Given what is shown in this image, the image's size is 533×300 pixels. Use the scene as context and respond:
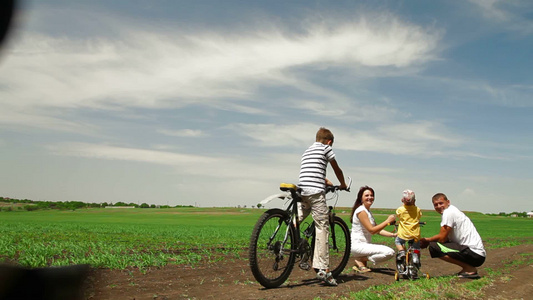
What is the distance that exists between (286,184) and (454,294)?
2825mm

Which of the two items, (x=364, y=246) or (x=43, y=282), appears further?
(x=364, y=246)

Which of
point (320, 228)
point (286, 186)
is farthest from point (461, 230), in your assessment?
point (286, 186)

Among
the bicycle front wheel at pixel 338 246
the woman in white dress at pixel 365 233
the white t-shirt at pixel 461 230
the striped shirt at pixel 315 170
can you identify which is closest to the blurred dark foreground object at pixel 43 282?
the striped shirt at pixel 315 170

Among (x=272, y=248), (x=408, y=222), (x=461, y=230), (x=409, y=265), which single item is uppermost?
(x=408, y=222)

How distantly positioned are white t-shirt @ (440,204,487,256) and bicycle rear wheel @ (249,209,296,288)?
3.04m

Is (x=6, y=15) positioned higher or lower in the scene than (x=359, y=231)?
higher

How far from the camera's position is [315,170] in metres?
7.14

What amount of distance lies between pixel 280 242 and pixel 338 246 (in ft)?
6.12

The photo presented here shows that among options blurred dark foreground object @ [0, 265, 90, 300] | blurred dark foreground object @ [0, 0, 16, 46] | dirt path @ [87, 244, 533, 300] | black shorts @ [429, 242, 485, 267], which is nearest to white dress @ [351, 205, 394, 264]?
dirt path @ [87, 244, 533, 300]

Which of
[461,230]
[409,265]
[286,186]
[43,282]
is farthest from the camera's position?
[461,230]

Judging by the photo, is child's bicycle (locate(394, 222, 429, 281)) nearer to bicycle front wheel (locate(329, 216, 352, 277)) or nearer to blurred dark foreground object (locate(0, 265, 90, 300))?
bicycle front wheel (locate(329, 216, 352, 277))

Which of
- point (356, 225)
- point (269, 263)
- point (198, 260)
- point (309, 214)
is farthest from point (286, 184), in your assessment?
point (198, 260)

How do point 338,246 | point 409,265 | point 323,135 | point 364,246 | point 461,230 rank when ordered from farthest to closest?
point 364,246
point 338,246
point 461,230
point 409,265
point 323,135

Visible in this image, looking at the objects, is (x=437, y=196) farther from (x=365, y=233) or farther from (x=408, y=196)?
(x=365, y=233)
